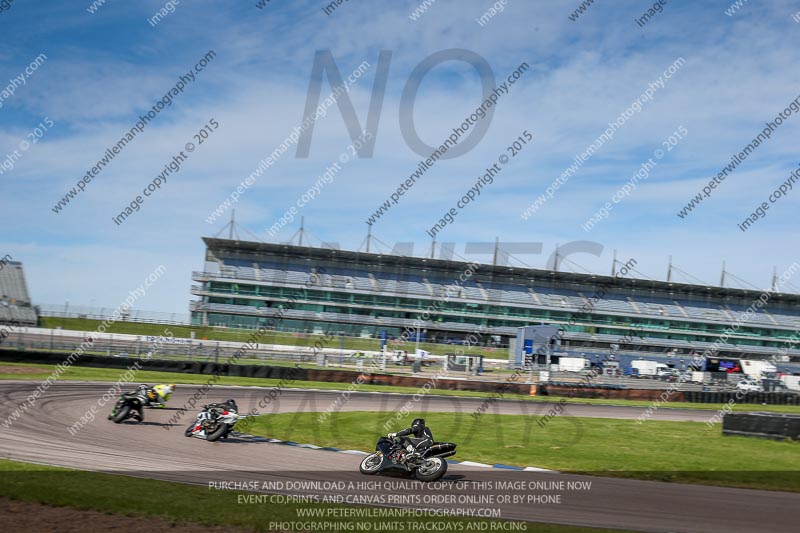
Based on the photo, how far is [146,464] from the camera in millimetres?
12258

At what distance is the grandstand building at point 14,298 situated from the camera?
175 feet

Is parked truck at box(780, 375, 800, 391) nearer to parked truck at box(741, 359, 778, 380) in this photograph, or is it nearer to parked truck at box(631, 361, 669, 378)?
parked truck at box(741, 359, 778, 380)

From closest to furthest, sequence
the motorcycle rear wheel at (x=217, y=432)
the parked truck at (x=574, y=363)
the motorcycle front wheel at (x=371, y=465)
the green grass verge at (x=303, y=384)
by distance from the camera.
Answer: the motorcycle front wheel at (x=371, y=465) → the motorcycle rear wheel at (x=217, y=432) → the green grass verge at (x=303, y=384) → the parked truck at (x=574, y=363)

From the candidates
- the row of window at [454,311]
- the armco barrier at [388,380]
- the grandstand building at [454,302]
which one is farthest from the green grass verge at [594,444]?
the row of window at [454,311]

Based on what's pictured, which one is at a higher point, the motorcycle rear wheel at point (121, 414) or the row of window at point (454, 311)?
the row of window at point (454, 311)

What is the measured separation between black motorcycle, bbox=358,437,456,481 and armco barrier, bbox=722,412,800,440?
11746 mm

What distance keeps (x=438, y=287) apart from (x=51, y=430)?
71.1 meters

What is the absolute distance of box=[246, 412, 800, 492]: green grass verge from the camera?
14.3 m

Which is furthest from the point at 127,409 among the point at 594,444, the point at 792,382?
the point at 792,382

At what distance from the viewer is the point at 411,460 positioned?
40.5ft

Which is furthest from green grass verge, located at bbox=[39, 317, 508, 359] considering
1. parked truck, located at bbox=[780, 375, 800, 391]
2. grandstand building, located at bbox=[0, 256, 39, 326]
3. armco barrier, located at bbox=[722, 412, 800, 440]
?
armco barrier, located at bbox=[722, 412, 800, 440]

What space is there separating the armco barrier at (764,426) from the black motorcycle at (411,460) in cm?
1175

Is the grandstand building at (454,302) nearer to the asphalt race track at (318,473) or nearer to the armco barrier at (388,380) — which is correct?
the armco barrier at (388,380)

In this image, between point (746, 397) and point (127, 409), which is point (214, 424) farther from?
point (746, 397)
